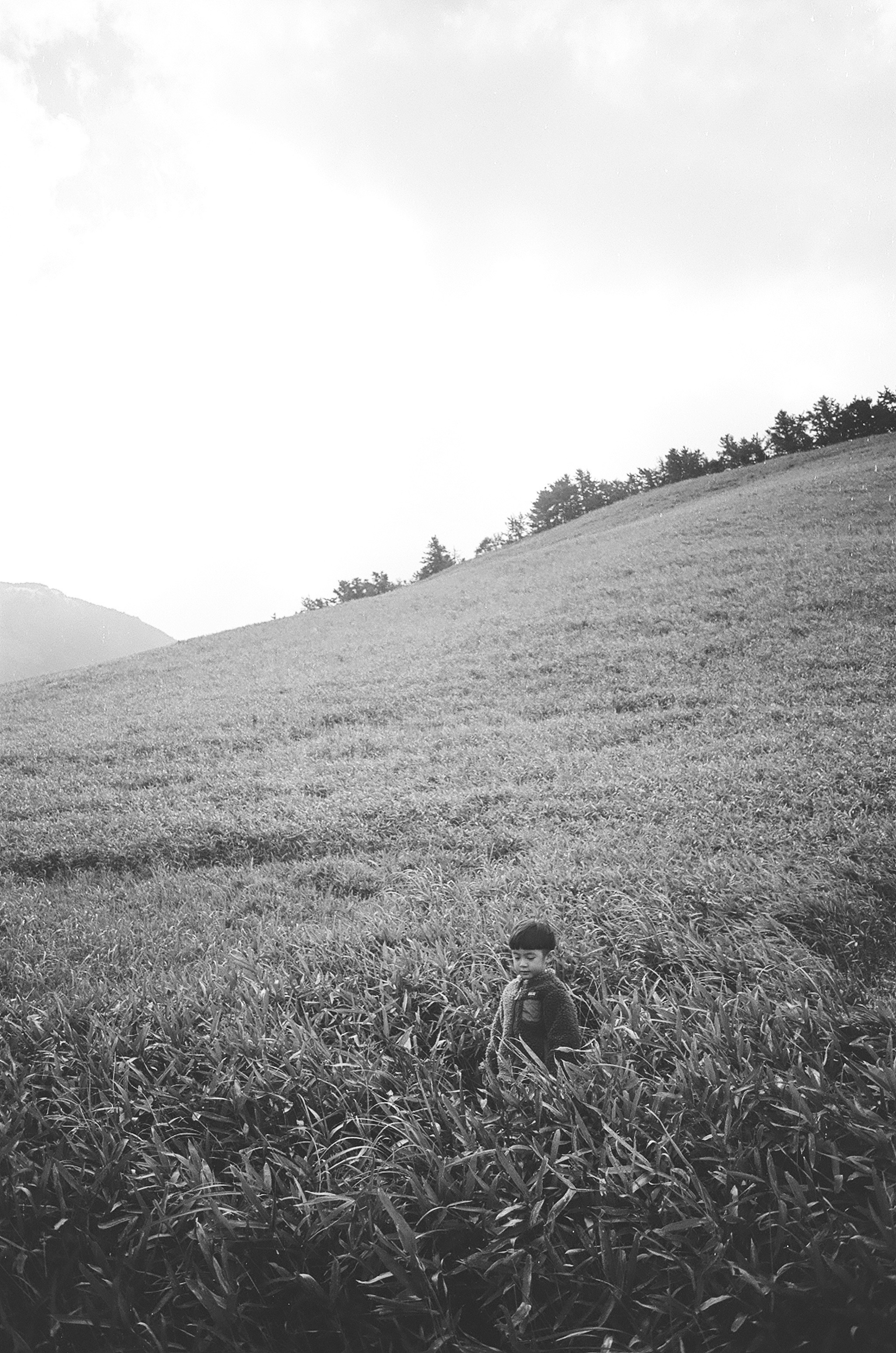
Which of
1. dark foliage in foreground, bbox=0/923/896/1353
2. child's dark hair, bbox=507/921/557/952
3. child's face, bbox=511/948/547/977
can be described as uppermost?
child's dark hair, bbox=507/921/557/952

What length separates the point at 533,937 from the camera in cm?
328

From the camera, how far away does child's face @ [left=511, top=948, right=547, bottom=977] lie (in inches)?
128

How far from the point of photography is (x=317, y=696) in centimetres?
1469

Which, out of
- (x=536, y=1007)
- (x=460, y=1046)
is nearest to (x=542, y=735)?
(x=460, y=1046)

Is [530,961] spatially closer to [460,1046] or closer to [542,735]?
[460,1046]

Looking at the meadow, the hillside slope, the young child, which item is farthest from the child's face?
the hillside slope

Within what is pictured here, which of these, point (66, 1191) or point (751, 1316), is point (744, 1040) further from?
point (66, 1191)

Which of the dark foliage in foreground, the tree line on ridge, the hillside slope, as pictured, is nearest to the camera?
the dark foliage in foreground

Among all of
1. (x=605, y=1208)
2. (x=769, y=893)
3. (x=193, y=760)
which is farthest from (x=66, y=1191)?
(x=193, y=760)

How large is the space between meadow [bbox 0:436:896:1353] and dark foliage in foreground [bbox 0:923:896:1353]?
0.8 inches

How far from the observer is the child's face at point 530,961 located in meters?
3.26

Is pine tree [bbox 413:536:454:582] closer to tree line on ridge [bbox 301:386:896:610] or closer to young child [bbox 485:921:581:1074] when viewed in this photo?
tree line on ridge [bbox 301:386:896:610]

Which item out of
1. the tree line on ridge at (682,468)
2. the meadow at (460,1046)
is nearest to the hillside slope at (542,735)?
the meadow at (460,1046)

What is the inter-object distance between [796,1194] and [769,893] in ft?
8.91
